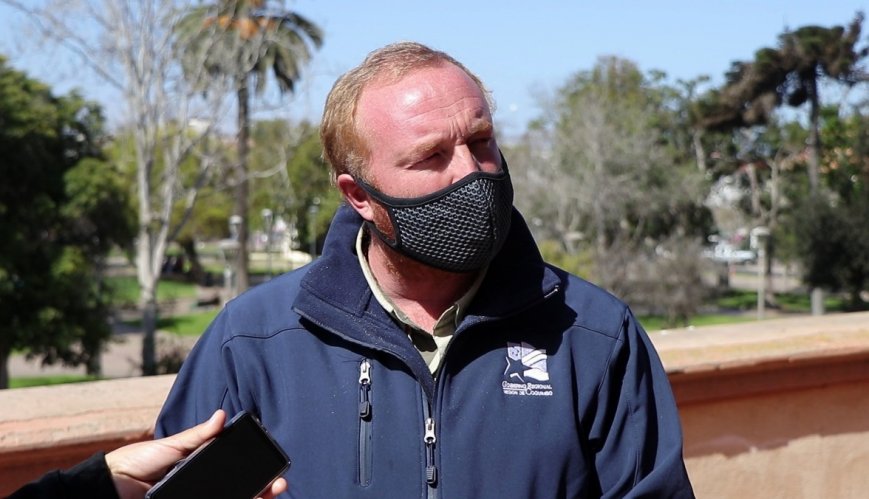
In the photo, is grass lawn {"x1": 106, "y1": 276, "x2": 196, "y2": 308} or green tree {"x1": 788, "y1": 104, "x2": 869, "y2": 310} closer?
green tree {"x1": 788, "y1": 104, "x2": 869, "y2": 310}

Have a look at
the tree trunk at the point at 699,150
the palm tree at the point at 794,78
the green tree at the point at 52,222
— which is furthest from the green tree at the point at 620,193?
the green tree at the point at 52,222

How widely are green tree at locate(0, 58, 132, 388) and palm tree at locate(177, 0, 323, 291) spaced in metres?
4.12

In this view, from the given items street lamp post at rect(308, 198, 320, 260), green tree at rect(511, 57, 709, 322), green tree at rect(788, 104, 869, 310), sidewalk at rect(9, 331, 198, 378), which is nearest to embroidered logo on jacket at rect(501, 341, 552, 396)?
sidewalk at rect(9, 331, 198, 378)

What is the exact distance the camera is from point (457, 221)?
1.99 metres

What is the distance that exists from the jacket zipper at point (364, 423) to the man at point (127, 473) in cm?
15

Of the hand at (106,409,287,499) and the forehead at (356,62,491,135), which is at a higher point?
the forehead at (356,62,491,135)

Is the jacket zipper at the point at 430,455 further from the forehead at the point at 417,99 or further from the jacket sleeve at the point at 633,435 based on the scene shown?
the forehead at the point at 417,99

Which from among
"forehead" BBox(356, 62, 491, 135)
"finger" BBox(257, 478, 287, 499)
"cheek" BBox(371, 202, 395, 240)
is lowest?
"finger" BBox(257, 478, 287, 499)

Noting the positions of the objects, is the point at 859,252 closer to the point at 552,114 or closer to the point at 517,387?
the point at 552,114

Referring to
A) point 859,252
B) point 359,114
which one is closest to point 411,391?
point 359,114

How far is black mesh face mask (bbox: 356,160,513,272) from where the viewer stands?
199 centimetres

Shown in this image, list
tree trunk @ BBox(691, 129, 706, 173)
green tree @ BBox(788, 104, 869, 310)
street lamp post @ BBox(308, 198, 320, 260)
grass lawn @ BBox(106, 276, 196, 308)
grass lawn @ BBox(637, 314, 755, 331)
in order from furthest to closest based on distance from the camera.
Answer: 1. tree trunk @ BBox(691, 129, 706, 173)
2. street lamp post @ BBox(308, 198, 320, 260)
3. grass lawn @ BBox(637, 314, 755, 331)
4. grass lawn @ BBox(106, 276, 196, 308)
5. green tree @ BBox(788, 104, 869, 310)

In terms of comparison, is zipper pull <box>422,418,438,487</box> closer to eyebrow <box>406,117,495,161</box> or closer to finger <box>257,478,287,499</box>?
finger <box>257,478,287,499</box>

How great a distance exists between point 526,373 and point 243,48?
91.5 ft
